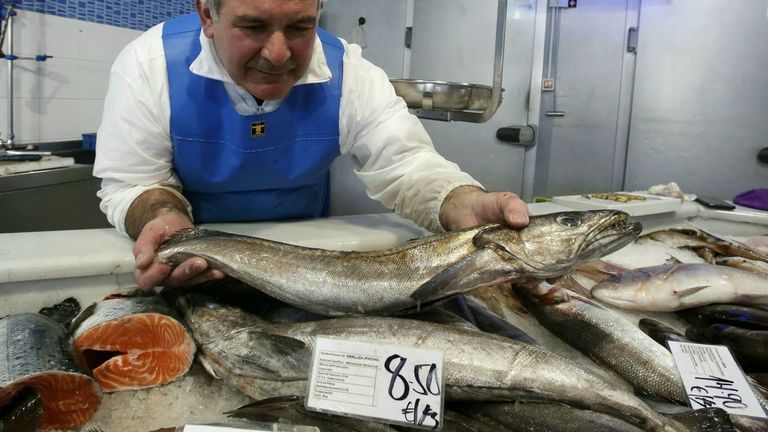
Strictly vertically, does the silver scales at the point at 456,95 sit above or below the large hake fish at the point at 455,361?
above

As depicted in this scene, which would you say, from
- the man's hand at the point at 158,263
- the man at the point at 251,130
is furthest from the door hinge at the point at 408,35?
the man's hand at the point at 158,263

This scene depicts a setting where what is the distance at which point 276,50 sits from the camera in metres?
1.50

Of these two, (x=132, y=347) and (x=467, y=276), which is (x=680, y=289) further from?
(x=132, y=347)

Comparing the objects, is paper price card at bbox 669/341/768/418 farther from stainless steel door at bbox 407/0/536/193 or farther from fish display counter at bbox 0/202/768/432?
stainless steel door at bbox 407/0/536/193

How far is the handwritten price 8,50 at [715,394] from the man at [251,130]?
57 centimetres

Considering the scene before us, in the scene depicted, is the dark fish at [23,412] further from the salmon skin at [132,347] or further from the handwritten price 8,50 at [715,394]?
the handwritten price 8,50 at [715,394]

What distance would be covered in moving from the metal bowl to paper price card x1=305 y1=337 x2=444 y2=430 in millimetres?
1539

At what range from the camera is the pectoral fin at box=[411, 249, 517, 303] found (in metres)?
1.18

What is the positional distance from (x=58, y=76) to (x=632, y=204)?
3640 mm

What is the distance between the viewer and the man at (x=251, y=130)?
1.55m

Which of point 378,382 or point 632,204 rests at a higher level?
point 632,204

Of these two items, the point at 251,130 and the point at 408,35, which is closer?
the point at 251,130

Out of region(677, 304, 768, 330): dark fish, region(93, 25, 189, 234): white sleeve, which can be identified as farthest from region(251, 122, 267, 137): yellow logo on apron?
region(677, 304, 768, 330): dark fish

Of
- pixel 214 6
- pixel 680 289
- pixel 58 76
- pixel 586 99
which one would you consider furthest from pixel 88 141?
pixel 586 99
